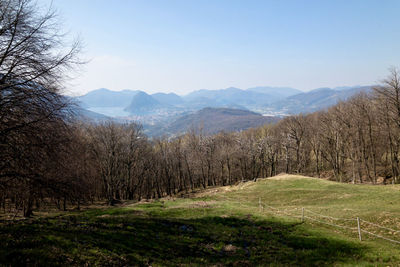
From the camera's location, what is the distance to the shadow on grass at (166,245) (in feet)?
29.4

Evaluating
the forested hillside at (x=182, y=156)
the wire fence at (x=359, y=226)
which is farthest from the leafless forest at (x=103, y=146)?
the wire fence at (x=359, y=226)

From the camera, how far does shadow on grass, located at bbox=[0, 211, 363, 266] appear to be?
29.4 ft

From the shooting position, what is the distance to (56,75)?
1086cm

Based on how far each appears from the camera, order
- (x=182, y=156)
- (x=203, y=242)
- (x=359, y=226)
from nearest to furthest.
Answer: (x=203, y=242) → (x=359, y=226) → (x=182, y=156)

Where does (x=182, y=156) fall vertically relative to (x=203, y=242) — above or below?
below

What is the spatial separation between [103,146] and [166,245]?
38.7m

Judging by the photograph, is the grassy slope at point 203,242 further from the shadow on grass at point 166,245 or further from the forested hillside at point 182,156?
the forested hillside at point 182,156

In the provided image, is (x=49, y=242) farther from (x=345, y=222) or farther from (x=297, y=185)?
(x=297, y=185)

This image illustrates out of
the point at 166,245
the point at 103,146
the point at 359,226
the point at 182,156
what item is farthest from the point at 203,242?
the point at 182,156

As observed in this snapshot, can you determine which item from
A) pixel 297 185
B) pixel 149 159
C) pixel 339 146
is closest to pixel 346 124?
pixel 339 146

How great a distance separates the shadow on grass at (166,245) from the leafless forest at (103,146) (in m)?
1.69

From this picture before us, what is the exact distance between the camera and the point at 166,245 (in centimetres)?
1361

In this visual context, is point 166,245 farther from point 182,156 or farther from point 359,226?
point 182,156

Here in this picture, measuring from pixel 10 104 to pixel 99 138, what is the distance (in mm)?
40172
